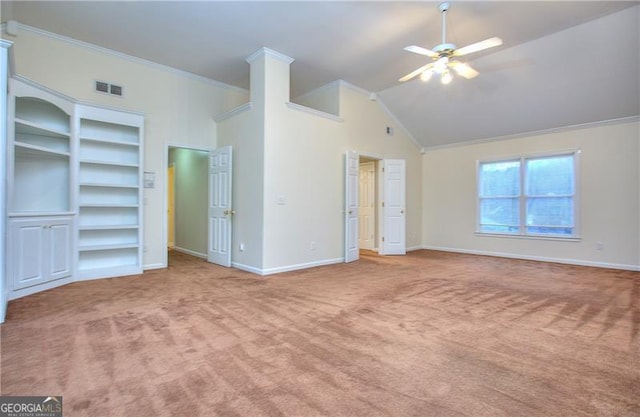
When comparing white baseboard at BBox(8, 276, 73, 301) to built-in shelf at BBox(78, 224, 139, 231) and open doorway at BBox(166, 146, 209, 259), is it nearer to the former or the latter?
built-in shelf at BBox(78, 224, 139, 231)

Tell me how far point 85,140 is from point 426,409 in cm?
524

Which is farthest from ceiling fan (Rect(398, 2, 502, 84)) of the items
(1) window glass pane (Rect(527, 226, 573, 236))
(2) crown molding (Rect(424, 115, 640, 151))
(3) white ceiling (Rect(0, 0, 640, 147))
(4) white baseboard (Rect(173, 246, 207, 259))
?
(4) white baseboard (Rect(173, 246, 207, 259))

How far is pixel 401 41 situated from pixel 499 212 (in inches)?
169

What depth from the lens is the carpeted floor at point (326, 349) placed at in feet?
5.26

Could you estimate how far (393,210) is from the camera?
22.4 ft

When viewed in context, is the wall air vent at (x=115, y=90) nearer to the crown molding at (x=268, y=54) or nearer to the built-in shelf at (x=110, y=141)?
the built-in shelf at (x=110, y=141)

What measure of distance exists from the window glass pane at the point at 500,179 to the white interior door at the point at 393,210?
185 cm

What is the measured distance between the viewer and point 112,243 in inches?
180

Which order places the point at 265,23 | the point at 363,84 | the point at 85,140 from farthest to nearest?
the point at 363,84
the point at 85,140
the point at 265,23

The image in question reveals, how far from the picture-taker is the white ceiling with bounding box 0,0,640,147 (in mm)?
3732

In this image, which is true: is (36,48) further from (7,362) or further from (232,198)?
(7,362)

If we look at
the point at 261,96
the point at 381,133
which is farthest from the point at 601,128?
the point at 261,96

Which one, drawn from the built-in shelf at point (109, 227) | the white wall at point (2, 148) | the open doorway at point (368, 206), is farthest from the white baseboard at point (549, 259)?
the white wall at point (2, 148)

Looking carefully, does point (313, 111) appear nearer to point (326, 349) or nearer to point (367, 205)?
point (367, 205)
